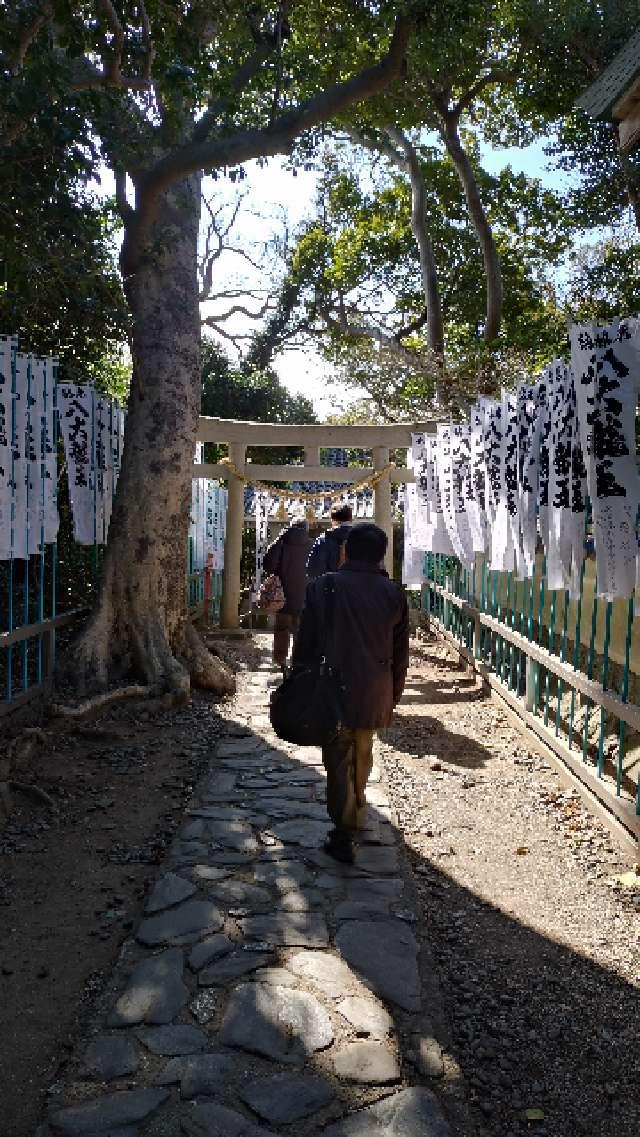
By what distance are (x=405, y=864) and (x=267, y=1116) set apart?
2445 millimetres

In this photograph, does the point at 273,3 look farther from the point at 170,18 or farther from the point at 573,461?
the point at 573,461

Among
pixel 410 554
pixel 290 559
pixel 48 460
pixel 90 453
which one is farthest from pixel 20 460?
pixel 410 554

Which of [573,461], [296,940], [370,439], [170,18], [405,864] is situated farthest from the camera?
[370,439]

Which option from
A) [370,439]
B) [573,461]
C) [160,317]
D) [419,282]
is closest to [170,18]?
[160,317]

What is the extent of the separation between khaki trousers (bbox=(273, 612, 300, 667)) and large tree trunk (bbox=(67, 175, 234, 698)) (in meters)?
1.39

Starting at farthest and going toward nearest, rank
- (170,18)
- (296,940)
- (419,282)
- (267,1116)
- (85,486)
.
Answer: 1. (419,282)
2. (85,486)
3. (170,18)
4. (296,940)
5. (267,1116)

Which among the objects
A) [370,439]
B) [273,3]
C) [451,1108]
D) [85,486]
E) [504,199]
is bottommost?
[451,1108]

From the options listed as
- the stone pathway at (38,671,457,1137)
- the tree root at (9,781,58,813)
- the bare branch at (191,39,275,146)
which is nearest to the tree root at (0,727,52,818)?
the tree root at (9,781,58,813)

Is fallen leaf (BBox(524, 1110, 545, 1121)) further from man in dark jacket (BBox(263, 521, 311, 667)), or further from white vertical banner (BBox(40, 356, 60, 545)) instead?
man in dark jacket (BBox(263, 521, 311, 667))

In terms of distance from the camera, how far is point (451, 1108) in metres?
3.06

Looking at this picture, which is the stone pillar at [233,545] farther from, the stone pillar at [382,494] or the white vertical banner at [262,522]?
the white vertical banner at [262,522]

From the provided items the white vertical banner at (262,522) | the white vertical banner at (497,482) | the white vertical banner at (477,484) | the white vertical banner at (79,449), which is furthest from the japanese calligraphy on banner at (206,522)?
the white vertical banner at (497,482)

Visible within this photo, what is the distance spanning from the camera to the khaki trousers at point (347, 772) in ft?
16.8

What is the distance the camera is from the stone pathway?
293cm
